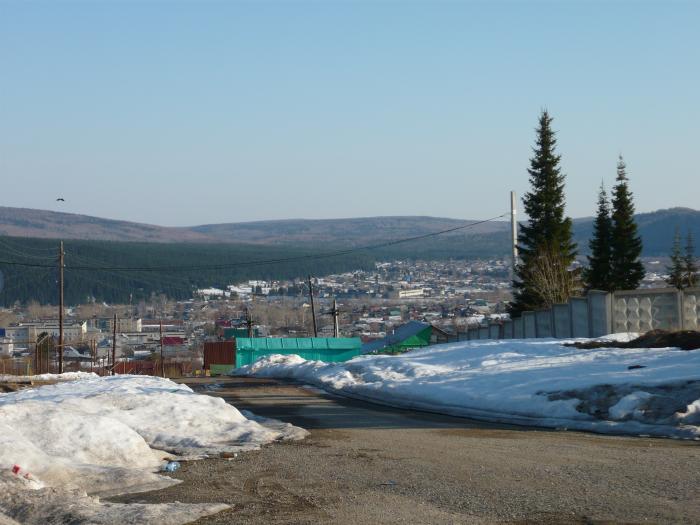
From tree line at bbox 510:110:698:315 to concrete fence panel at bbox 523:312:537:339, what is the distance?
13469 mm

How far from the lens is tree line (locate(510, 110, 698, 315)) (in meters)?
53.3

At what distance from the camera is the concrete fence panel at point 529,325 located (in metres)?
37.3

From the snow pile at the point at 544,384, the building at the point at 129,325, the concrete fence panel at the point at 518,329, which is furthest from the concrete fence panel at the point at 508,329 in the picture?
the building at the point at 129,325

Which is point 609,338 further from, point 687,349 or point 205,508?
point 205,508

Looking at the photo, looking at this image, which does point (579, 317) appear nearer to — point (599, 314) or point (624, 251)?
point (599, 314)

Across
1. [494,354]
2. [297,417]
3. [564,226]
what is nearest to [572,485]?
[297,417]

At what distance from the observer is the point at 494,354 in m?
25.9

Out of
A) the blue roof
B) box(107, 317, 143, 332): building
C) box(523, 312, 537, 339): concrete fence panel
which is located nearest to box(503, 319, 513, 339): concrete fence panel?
box(523, 312, 537, 339): concrete fence panel

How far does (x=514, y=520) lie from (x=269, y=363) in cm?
3453

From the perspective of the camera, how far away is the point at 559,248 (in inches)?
2354

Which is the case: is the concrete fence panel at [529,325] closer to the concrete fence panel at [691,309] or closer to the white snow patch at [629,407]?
the concrete fence panel at [691,309]

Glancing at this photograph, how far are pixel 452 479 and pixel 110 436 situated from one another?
14.4 ft

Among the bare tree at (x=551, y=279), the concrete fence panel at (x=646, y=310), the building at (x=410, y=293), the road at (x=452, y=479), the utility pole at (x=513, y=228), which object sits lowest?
the road at (x=452, y=479)

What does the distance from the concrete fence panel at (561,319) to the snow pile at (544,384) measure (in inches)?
203
